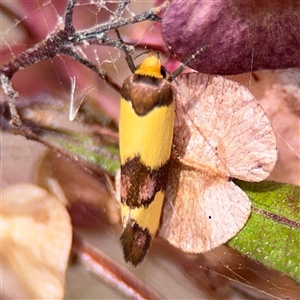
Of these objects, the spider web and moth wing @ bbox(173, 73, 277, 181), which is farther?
the spider web

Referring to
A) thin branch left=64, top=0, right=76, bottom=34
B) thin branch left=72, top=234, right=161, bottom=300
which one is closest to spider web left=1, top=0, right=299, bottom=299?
thin branch left=72, top=234, right=161, bottom=300

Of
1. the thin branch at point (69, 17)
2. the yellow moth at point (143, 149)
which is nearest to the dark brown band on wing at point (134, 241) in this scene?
the yellow moth at point (143, 149)

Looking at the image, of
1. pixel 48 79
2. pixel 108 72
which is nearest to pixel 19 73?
pixel 48 79

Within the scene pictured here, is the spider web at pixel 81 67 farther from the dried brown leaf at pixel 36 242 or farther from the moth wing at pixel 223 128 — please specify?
the moth wing at pixel 223 128

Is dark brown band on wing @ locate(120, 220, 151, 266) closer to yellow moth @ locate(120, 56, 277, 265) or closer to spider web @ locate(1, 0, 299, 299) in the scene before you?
yellow moth @ locate(120, 56, 277, 265)

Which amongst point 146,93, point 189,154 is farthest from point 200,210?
point 146,93

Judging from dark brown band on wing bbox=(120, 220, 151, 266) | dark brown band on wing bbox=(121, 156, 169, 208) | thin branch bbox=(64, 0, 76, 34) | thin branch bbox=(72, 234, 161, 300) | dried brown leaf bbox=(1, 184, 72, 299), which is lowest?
thin branch bbox=(72, 234, 161, 300)
